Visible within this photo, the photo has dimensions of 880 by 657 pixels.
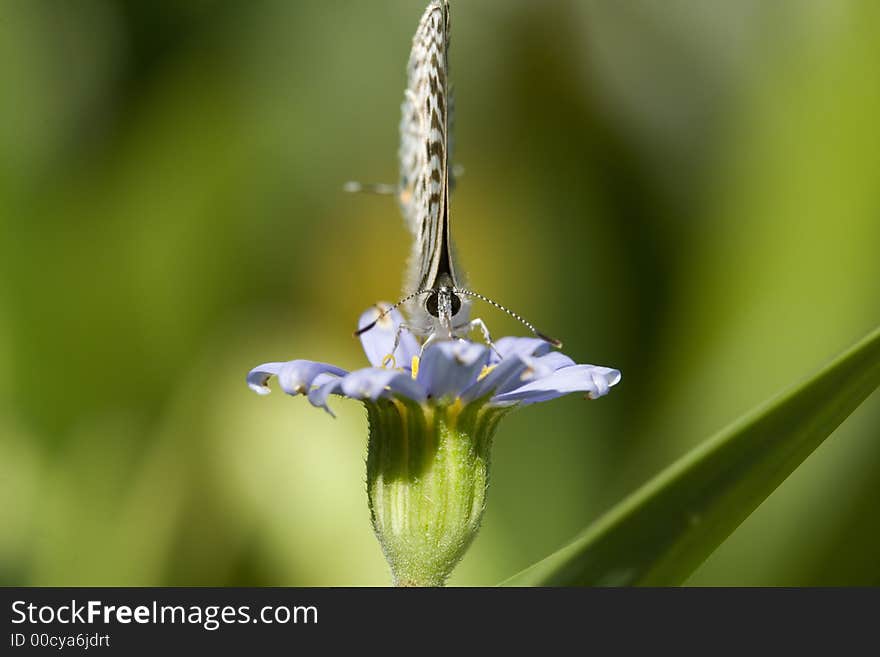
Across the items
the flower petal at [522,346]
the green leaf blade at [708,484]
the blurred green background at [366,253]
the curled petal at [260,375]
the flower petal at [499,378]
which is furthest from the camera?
the blurred green background at [366,253]

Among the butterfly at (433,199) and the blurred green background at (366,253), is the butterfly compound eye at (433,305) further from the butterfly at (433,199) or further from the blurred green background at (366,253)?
the blurred green background at (366,253)

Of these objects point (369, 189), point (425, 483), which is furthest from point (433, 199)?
point (369, 189)

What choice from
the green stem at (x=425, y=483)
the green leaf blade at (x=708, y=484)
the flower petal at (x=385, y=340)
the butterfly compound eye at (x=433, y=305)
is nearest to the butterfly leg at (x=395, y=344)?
the flower petal at (x=385, y=340)

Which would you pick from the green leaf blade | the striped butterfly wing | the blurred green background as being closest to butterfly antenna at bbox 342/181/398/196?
the blurred green background

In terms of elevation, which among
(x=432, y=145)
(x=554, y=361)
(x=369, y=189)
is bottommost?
(x=554, y=361)

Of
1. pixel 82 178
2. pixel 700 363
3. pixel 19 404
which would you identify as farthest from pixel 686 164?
pixel 19 404

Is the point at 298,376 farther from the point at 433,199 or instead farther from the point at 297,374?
the point at 433,199

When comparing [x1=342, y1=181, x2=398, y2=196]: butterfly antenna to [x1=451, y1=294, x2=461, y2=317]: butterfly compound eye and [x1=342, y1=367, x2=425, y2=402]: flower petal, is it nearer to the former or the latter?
[x1=451, y1=294, x2=461, y2=317]: butterfly compound eye
